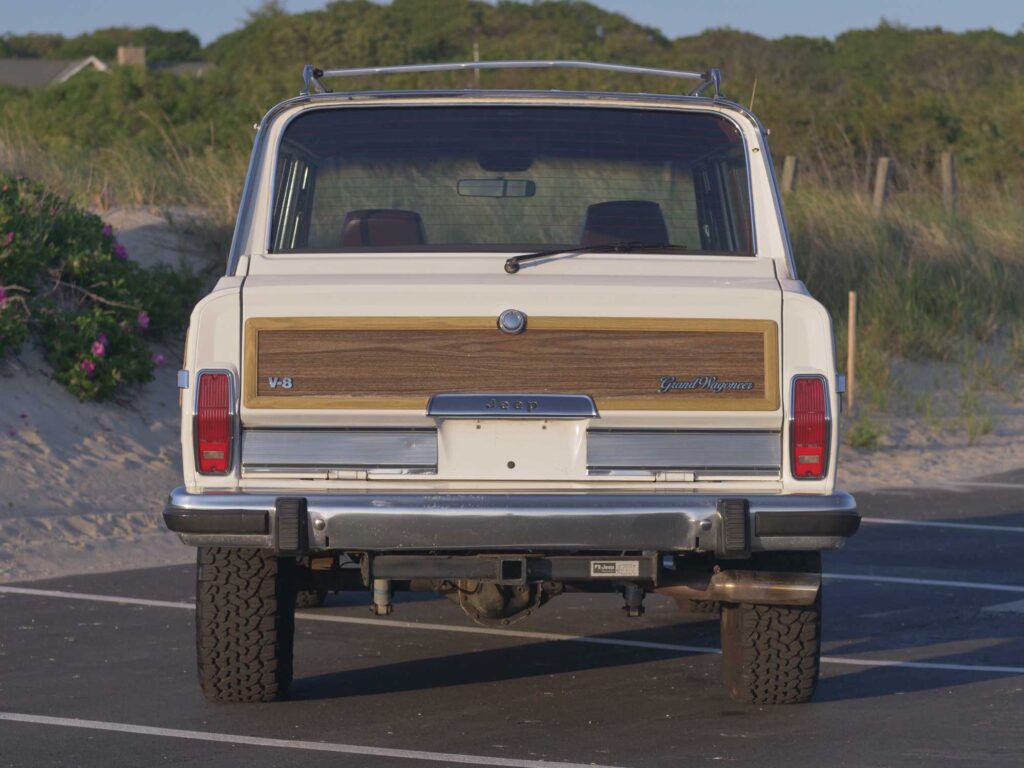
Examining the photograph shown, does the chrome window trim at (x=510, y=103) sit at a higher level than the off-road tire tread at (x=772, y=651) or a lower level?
higher

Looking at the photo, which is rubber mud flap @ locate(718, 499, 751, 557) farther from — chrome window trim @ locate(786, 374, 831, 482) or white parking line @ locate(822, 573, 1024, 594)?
white parking line @ locate(822, 573, 1024, 594)

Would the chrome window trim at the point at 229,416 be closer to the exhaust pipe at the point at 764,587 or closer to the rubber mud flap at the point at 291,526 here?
the rubber mud flap at the point at 291,526

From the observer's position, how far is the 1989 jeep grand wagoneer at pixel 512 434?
5.42m

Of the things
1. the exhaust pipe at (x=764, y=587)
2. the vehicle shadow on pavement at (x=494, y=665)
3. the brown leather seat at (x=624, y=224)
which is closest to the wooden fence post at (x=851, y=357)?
the vehicle shadow on pavement at (x=494, y=665)

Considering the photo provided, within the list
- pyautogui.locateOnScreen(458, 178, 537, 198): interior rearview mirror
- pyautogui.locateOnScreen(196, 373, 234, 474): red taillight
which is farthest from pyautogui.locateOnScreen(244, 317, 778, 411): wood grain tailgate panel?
pyautogui.locateOnScreen(458, 178, 537, 198): interior rearview mirror

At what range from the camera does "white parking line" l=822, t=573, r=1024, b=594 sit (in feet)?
29.0

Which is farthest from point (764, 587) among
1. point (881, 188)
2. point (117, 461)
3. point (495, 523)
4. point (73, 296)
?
point (881, 188)

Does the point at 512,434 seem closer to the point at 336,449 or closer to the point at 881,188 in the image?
the point at 336,449

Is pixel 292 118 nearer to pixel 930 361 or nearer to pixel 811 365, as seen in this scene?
pixel 811 365

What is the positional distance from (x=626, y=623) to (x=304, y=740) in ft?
8.51

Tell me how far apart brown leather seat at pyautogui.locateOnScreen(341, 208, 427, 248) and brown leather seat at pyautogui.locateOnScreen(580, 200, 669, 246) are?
24.0 inches

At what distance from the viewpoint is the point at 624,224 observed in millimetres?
6445

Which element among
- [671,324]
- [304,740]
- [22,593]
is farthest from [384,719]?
[22,593]

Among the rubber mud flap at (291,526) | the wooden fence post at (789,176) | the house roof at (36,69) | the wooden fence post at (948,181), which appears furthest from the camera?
the house roof at (36,69)
